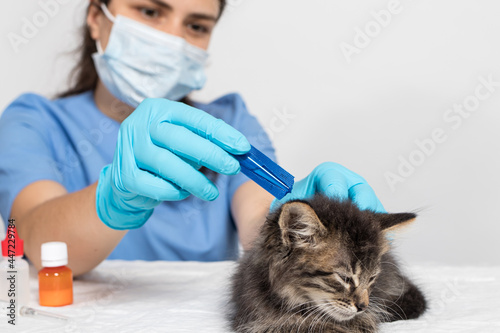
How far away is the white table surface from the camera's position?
139cm

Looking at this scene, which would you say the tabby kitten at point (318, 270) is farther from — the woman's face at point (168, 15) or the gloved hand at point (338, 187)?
the woman's face at point (168, 15)

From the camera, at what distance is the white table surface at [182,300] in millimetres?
1392

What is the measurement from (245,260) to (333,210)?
1.23ft

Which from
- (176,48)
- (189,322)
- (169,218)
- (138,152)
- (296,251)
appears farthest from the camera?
(169,218)

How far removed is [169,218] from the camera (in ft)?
8.39

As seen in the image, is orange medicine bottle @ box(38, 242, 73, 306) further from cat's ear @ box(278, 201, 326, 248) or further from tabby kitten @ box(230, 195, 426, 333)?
cat's ear @ box(278, 201, 326, 248)

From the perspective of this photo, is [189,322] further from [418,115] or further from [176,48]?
[418,115]

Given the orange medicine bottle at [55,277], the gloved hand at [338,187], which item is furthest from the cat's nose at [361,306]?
the orange medicine bottle at [55,277]

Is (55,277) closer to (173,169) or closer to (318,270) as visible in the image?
(173,169)

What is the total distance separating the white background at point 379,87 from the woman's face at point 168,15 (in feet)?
2.20

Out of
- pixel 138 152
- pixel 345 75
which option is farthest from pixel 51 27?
pixel 138 152

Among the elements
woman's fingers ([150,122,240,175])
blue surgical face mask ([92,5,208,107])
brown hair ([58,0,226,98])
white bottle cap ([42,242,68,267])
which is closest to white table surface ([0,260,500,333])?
white bottle cap ([42,242,68,267])

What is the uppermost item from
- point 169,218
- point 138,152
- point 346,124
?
point 138,152

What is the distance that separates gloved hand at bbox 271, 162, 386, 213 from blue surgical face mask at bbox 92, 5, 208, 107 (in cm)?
95
